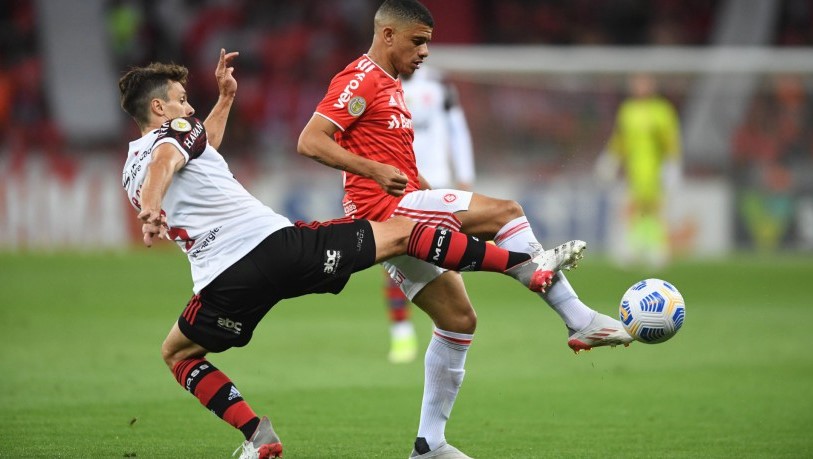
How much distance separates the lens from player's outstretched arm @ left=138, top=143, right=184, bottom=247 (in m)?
5.16

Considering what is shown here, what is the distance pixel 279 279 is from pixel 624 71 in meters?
18.1

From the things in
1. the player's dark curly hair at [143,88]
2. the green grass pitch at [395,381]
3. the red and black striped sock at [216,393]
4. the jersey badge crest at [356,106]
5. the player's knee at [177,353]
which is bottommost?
the green grass pitch at [395,381]

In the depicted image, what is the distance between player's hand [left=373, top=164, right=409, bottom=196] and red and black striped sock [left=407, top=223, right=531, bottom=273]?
22 centimetres

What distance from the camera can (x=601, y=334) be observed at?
5.60 m

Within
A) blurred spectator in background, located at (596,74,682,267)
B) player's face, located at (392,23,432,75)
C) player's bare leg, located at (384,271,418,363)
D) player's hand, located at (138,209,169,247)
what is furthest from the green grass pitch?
blurred spectator in background, located at (596,74,682,267)

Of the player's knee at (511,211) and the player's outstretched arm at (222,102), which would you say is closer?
the player's knee at (511,211)

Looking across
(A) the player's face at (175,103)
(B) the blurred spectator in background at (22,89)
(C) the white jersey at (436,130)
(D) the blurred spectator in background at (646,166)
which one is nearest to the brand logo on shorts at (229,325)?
(A) the player's face at (175,103)

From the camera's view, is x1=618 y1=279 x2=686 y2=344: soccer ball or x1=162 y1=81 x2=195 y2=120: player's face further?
x1=162 y1=81 x2=195 y2=120: player's face

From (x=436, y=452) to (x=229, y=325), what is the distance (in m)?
1.31

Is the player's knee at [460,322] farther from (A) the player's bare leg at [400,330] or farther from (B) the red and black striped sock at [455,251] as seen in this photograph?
(A) the player's bare leg at [400,330]

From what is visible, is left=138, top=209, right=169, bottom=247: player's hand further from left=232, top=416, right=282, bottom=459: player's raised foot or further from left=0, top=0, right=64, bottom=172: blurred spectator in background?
left=0, top=0, right=64, bottom=172: blurred spectator in background

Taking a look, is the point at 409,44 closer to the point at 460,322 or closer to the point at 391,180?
the point at 391,180

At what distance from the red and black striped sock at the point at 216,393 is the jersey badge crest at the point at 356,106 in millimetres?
1474

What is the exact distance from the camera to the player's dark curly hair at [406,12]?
601 cm
